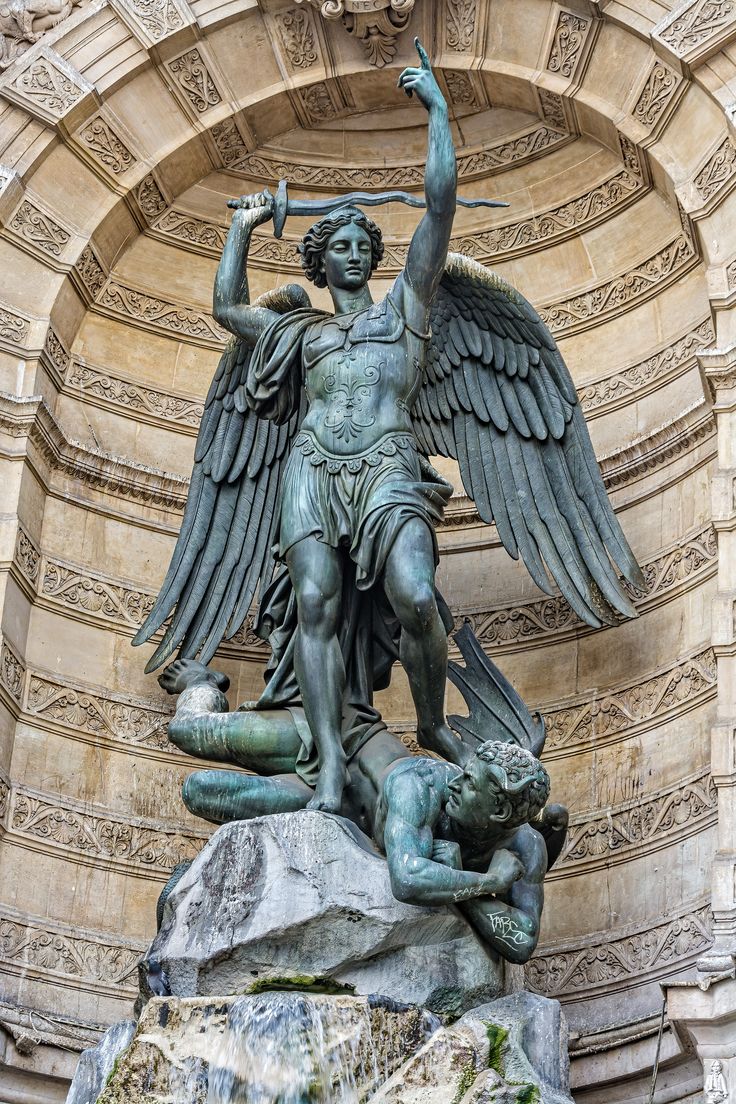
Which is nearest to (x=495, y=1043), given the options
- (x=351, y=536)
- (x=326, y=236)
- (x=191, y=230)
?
(x=351, y=536)

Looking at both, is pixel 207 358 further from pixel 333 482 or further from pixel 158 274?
pixel 333 482

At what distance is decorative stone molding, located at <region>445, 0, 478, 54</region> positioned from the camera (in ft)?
38.2

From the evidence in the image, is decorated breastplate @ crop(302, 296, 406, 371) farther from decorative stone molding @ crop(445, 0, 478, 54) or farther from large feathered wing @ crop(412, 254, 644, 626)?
decorative stone molding @ crop(445, 0, 478, 54)

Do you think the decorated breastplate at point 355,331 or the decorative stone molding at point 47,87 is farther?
the decorative stone molding at point 47,87

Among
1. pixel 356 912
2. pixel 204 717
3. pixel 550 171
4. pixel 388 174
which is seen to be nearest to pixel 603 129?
pixel 550 171

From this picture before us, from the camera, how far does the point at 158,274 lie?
1197cm

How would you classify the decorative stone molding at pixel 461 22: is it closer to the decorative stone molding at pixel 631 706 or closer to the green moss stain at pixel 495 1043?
the decorative stone molding at pixel 631 706

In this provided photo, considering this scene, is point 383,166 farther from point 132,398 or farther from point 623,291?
point 132,398

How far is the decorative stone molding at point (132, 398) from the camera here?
11.6 meters

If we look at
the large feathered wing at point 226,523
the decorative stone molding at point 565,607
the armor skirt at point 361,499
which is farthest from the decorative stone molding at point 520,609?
the armor skirt at point 361,499

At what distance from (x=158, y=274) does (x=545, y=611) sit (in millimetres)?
2692

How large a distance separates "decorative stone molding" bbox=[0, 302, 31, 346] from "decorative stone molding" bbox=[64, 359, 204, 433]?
0.42 m

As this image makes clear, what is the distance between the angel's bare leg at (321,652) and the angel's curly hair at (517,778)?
69 centimetres

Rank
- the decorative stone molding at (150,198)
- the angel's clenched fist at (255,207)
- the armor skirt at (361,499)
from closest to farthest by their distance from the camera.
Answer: the armor skirt at (361,499)
the angel's clenched fist at (255,207)
the decorative stone molding at (150,198)
